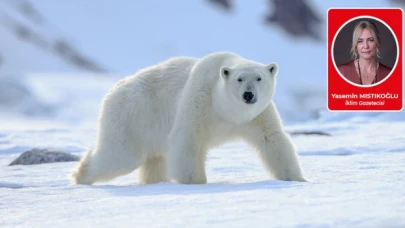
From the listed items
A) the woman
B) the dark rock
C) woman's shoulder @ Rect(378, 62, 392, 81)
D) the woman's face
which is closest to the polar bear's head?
the dark rock

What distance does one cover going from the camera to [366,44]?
1048cm

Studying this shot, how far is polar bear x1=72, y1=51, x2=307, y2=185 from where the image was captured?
4512 mm

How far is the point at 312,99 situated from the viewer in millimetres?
23906

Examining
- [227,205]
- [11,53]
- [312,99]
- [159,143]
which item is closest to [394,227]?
[227,205]

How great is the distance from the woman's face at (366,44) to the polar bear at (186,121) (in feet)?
17.6

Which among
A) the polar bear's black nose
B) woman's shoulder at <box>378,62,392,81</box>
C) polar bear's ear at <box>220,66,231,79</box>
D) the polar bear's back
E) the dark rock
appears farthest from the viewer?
woman's shoulder at <box>378,62,392,81</box>

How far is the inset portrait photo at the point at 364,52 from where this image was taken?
31.0 ft

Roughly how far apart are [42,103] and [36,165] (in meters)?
14.0

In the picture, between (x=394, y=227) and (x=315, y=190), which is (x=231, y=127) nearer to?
(x=315, y=190)

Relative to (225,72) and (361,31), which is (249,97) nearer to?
(225,72)

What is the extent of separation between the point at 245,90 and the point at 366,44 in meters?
6.71

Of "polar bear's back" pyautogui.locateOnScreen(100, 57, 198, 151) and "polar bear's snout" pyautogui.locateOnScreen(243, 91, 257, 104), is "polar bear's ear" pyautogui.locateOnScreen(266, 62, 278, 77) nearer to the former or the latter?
"polar bear's snout" pyautogui.locateOnScreen(243, 91, 257, 104)

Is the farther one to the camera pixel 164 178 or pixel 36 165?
pixel 36 165

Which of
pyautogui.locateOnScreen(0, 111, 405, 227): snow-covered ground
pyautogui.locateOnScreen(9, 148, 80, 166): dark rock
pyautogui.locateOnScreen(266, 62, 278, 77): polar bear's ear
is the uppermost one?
pyautogui.locateOnScreen(266, 62, 278, 77): polar bear's ear
